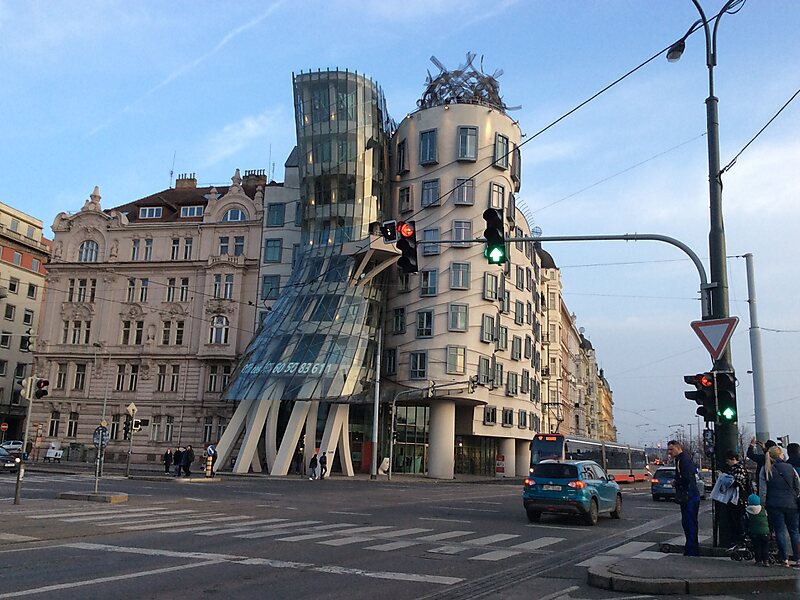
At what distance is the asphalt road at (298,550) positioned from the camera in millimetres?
9102

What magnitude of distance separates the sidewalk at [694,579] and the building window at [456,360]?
42.3 m

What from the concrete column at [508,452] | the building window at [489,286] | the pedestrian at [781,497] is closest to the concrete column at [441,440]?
the building window at [489,286]

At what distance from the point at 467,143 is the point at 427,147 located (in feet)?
10.1

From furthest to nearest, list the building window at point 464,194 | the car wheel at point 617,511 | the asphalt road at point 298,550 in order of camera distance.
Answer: the building window at point 464,194
the car wheel at point 617,511
the asphalt road at point 298,550

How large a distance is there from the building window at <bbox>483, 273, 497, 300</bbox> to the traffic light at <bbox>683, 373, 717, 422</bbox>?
Result: 1625 inches

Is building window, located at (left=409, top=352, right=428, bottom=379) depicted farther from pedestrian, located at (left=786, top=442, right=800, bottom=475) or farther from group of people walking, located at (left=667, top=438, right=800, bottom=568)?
group of people walking, located at (left=667, top=438, right=800, bottom=568)

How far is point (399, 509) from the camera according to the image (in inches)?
882

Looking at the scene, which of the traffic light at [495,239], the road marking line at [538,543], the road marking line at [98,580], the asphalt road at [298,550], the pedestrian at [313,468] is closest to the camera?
the road marking line at [98,580]

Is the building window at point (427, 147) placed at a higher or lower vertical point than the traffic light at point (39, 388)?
higher

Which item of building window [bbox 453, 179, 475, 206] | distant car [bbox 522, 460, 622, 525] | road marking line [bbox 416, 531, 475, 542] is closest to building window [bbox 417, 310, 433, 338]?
building window [bbox 453, 179, 475, 206]

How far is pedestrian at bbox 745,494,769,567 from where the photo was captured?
427 inches

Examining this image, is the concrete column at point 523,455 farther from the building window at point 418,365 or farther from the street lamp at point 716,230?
the street lamp at point 716,230

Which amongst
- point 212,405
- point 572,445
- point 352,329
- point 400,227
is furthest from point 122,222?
point 400,227

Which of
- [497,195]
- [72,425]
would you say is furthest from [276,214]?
[72,425]
